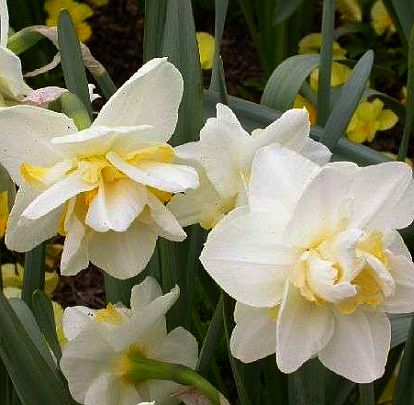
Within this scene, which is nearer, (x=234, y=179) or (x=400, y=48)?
(x=234, y=179)

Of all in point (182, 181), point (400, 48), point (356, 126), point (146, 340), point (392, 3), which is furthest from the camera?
point (400, 48)

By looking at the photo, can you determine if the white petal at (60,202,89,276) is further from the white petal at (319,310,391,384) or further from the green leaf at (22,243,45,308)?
the green leaf at (22,243,45,308)

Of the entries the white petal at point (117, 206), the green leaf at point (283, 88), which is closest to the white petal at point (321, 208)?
the white petal at point (117, 206)

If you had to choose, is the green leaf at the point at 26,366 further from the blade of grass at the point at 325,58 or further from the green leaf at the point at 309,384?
the blade of grass at the point at 325,58

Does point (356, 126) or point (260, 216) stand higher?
point (260, 216)

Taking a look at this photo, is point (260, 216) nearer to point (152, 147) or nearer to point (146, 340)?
point (152, 147)

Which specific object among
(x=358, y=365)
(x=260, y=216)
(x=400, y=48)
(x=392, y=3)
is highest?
(x=260, y=216)

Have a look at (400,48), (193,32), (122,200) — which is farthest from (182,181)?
(400,48)
